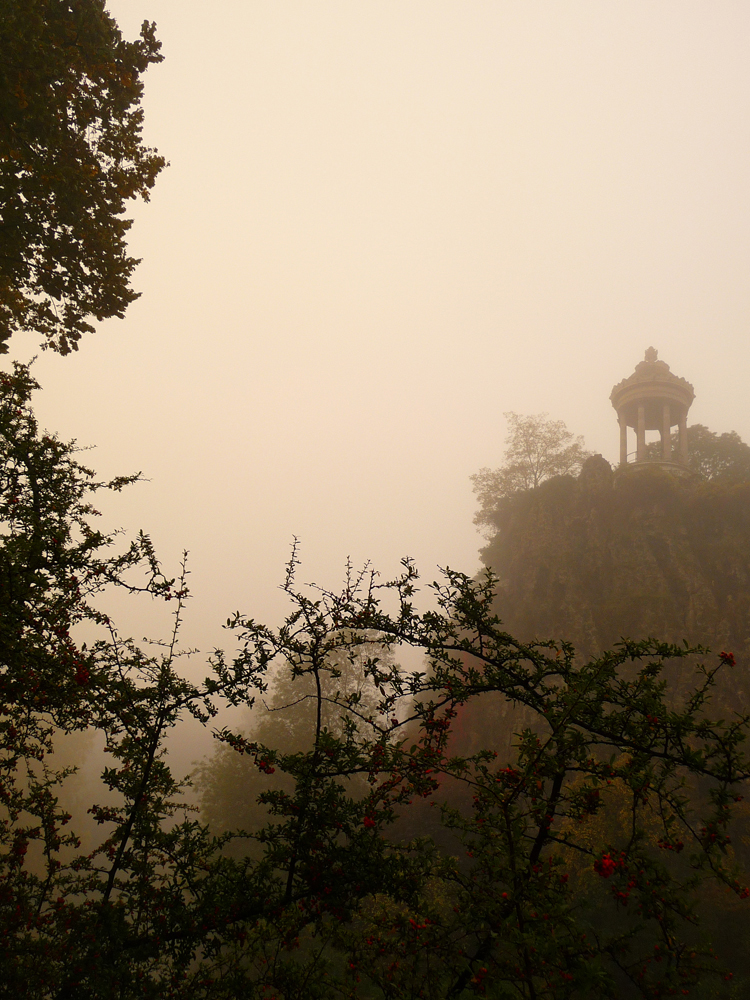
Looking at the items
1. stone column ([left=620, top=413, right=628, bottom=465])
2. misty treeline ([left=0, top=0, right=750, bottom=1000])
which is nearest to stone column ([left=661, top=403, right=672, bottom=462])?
stone column ([left=620, top=413, right=628, bottom=465])

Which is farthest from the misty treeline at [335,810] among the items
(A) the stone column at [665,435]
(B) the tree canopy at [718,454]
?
(B) the tree canopy at [718,454]

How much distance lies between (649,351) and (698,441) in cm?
899

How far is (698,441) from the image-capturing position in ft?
130

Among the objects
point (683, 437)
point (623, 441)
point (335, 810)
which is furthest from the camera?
point (623, 441)

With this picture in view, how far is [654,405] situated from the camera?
35.0m

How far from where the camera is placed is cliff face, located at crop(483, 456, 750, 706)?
24.2m

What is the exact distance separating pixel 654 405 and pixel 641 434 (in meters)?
2.63

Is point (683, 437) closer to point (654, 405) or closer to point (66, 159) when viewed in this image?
point (654, 405)

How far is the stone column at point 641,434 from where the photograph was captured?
1319 inches

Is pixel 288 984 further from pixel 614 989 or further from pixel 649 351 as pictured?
pixel 649 351

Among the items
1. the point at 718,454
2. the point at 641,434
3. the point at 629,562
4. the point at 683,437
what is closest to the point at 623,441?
the point at 641,434

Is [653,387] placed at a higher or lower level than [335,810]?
higher

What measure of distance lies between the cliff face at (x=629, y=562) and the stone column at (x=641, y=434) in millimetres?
2718

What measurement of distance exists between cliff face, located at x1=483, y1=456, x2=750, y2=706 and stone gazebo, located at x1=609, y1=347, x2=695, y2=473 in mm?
3200
